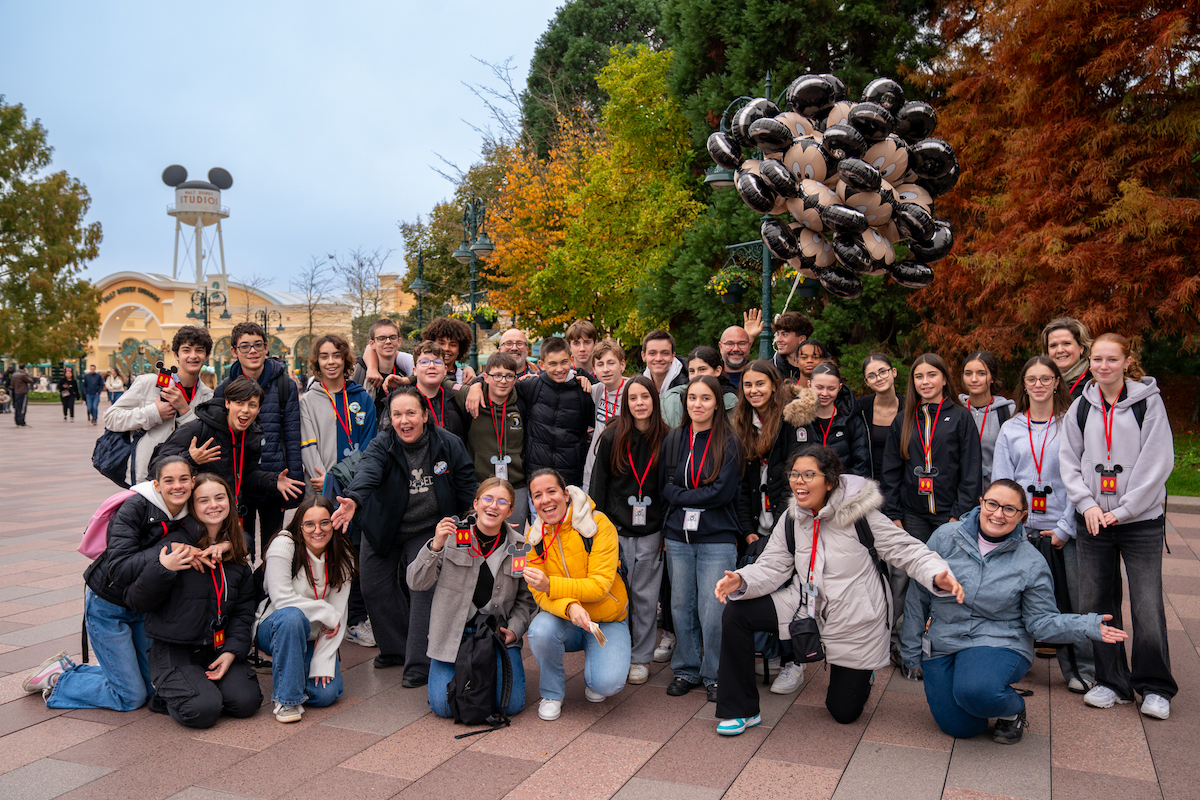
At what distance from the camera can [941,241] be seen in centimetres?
671

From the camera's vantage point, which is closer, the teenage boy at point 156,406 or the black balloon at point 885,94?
the teenage boy at point 156,406

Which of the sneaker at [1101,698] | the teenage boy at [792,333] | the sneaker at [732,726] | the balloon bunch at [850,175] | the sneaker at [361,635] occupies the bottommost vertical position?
the sneaker at [1101,698]

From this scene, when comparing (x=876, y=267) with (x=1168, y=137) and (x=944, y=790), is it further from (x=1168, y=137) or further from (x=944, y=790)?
(x=1168, y=137)

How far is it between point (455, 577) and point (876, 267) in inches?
165

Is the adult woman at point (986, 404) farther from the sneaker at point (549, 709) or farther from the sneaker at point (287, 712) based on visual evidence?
the sneaker at point (287, 712)

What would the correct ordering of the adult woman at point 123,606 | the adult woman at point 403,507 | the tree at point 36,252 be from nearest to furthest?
1. the adult woman at point 123,606
2. the adult woman at point 403,507
3. the tree at point 36,252

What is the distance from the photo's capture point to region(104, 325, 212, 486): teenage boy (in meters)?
4.93

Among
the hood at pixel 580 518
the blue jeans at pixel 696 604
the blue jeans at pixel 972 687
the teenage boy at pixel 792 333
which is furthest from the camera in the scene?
the teenage boy at pixel 792 333

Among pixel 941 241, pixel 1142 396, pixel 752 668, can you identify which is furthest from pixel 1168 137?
pixel 752 668

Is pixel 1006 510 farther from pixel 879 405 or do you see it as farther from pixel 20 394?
pixel 20 394

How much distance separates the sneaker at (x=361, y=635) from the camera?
548 cm

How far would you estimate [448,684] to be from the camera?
4.22 metres

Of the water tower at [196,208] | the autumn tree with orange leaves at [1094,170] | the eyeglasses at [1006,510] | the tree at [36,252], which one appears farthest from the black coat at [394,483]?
the water tower at [196,208]

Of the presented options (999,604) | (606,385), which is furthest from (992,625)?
(606,385)
